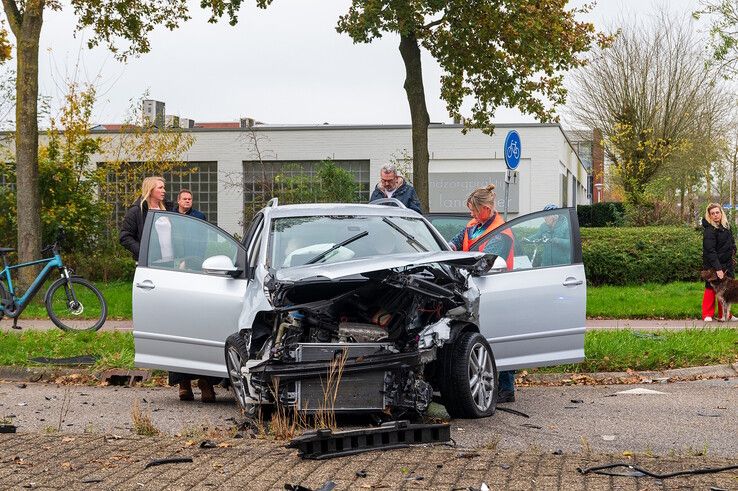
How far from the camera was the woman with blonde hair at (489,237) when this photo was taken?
956cm

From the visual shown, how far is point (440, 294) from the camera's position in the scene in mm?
7910

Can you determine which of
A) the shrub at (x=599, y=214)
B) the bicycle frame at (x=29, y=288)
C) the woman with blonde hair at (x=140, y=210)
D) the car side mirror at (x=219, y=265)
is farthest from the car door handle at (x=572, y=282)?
the shrub at (x=599, y=214)


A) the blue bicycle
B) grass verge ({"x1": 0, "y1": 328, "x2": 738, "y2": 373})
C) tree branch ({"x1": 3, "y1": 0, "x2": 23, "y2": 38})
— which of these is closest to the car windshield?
grass verge ({"x1": 0, "y1": 328, "x2": 738, "y2": 373})

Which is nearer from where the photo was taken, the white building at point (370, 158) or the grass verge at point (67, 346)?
the grass verge at point (67, 346)

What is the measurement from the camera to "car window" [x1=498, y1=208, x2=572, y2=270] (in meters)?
9.52

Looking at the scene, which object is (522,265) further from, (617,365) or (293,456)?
(293,456)

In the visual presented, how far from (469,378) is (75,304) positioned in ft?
30.7

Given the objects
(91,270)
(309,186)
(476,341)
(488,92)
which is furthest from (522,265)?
(309,186)

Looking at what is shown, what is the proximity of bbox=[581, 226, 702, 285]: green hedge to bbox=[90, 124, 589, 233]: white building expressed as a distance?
16.9 meters

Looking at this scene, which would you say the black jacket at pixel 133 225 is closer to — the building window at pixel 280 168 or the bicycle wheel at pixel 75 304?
the bicycle wheel at pixel 75 304

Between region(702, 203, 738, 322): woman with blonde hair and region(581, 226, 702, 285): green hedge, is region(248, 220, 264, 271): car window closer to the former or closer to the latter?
region(702, 203, 738, 322): woman with blonde hair

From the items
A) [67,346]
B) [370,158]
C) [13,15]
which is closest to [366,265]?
[67,346]

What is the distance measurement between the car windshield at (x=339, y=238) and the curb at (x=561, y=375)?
2522 mm

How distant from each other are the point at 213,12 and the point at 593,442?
16606mm
